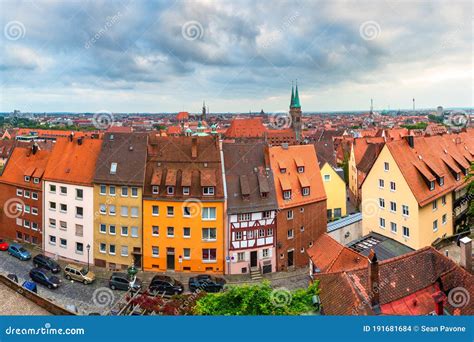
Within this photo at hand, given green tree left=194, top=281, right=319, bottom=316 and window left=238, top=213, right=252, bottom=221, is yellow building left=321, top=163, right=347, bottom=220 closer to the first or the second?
window left=238, top=213, right=252, bottom=221

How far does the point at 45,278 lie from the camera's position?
23.1m

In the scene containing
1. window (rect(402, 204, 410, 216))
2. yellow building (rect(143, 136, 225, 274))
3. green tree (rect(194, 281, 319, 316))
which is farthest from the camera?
yellow building (rect(143, 136, 225, 274))

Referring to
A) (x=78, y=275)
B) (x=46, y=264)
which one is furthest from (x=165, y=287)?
(x=46, y=264)

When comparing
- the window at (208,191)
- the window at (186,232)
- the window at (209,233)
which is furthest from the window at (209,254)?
the window at (208,191)

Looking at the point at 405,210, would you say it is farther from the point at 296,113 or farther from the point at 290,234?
the point at 296,113

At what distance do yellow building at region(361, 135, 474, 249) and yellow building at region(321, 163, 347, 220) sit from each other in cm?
712

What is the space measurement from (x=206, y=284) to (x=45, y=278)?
9408 mm

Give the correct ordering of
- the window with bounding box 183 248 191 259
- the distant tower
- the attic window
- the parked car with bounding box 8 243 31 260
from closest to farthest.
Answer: the window with bounding box 183 248 191 259, the attic window, the parked car with bounding box 8 243 31 260, the distant tower

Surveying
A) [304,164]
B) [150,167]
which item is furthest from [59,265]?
[304,164]

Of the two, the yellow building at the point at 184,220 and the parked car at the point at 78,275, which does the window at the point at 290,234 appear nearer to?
the yellow building at the point at 184,220

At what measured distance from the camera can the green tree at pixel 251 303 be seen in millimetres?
9781

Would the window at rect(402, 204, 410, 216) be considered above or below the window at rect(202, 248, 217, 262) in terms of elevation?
above

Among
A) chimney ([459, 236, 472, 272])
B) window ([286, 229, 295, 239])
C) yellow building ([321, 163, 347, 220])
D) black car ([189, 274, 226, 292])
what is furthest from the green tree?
yellow building ([321, 163, 347, 220])

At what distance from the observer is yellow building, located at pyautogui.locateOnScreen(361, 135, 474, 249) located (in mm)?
24172
